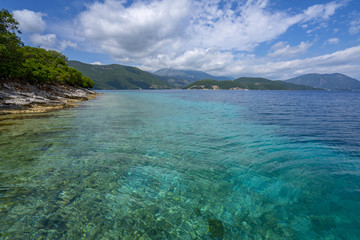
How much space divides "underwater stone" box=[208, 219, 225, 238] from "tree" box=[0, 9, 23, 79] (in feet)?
149

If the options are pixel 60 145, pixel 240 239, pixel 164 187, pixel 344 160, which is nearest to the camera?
pixel 240 239

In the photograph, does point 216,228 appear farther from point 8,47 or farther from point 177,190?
point 8,47

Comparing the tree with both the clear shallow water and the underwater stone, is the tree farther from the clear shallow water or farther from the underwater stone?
the underwater stone

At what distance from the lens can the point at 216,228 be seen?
17.7 ft

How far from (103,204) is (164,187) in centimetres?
266

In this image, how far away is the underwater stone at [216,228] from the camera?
5.17 meters

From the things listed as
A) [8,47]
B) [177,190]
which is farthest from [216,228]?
[8,47]

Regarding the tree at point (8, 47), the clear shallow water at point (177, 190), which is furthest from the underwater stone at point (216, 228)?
the tree at point (8, 47)

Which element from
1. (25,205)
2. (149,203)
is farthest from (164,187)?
(25,205)

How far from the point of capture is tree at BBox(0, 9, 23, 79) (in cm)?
3102

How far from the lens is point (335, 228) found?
17.7 feet

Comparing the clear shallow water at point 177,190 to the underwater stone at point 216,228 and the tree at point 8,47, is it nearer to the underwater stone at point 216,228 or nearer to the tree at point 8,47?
the underwater stone at point 216,228

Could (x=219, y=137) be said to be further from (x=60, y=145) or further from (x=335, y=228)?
(x=60, y=145)

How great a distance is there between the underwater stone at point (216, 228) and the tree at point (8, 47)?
45.5 metres
